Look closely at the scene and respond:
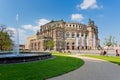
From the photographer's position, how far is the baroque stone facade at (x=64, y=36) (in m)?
132

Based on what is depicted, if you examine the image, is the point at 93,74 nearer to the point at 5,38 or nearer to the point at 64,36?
the point at 5,38

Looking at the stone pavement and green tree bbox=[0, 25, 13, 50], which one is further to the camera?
green tree bbox=[0, 25, 13, 50]

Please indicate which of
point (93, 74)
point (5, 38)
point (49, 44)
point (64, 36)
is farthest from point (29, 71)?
point (64, 36)

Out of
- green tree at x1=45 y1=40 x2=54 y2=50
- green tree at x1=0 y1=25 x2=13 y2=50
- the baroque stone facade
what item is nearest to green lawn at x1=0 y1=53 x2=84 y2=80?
green tree at x1=0 y1=25 x2=13 y2=50

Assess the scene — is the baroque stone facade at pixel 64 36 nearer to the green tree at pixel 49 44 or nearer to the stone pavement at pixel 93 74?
the green tree at pixel 49 44

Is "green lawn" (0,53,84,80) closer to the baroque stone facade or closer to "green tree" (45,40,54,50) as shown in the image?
"green tree" (45,40,54,50)

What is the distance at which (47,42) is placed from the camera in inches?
4921

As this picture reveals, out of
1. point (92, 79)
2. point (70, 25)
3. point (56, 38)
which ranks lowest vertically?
point (92, 79)

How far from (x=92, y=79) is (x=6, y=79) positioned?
5.09 metres

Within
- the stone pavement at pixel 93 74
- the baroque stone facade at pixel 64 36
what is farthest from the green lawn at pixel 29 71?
the baroque stone facade at pixel 64 36

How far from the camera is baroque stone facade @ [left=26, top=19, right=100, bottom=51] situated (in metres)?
132

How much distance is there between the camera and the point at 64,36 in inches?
5458

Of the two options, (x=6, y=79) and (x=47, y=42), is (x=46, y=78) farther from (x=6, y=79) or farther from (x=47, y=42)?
(x=47, y=42)

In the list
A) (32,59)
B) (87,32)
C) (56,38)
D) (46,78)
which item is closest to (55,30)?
(56,38)
